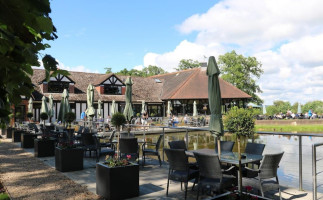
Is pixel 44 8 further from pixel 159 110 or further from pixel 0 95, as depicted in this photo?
pixel 159 110

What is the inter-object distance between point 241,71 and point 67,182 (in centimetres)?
4117

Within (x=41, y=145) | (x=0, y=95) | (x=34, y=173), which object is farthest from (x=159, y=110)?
(x=0, y=95)

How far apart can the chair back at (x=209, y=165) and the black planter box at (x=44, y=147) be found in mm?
6467

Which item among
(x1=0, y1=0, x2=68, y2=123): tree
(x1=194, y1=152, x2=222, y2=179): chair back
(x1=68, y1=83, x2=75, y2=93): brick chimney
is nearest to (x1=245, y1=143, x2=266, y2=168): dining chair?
(x1=194, y1=152, x2=222, y2=179): chair back

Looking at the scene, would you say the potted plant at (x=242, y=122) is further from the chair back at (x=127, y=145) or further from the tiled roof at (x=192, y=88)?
the tiled roof at (x=192, y=88)

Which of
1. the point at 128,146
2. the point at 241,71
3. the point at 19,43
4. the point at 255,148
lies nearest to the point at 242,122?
the point at 255,148

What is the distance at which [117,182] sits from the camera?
4469 mm

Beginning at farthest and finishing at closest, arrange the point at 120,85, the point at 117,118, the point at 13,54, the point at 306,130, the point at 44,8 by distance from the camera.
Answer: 1. the point at 120,85
2. the point at 306,130
3. the point at 117,118
4. the point at 13,54
5. the point at 44,8

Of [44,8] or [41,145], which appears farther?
[41,145]

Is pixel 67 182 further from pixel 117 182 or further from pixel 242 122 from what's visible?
pixel 242 122

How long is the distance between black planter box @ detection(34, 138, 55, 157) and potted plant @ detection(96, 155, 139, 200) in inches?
191

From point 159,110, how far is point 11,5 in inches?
1272

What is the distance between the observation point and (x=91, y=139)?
28.0 feet

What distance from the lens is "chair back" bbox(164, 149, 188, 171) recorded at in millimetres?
4531
